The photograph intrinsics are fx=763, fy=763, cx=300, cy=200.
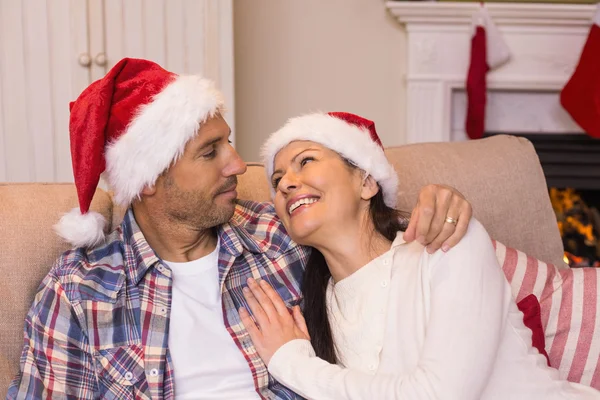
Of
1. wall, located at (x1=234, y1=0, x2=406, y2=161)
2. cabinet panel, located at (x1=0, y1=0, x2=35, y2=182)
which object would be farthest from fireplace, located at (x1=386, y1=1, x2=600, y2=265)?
cabinet panel, located at (x1=0, y1=0, x2=35, y2=182)

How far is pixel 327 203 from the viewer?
1.62 metres

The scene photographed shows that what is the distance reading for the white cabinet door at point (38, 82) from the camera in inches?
113

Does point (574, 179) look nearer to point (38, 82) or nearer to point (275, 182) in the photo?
point (275, 182)

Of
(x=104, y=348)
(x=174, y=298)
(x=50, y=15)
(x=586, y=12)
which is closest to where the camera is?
(x=104, y=348)

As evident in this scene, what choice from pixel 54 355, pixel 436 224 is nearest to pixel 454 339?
pixel 436 224

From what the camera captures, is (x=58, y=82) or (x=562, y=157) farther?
(x=562, y=157)

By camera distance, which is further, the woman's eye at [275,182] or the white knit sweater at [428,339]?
the woman's eye at [275,182]

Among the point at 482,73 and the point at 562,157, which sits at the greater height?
the point at 482,73

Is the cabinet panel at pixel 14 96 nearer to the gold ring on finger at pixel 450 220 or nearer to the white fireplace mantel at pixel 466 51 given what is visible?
the white fireplace mantel at pixel 466 51

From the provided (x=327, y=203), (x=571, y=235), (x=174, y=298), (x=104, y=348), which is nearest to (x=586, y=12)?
(x=571, y=235)

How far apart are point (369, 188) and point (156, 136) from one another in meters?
0.49

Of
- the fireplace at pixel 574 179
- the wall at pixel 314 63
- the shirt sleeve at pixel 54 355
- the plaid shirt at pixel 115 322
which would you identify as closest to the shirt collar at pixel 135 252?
the plaid shirt at pixel 115 322

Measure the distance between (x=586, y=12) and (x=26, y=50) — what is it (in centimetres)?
230

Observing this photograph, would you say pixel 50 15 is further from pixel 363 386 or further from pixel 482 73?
pixel 363 386
